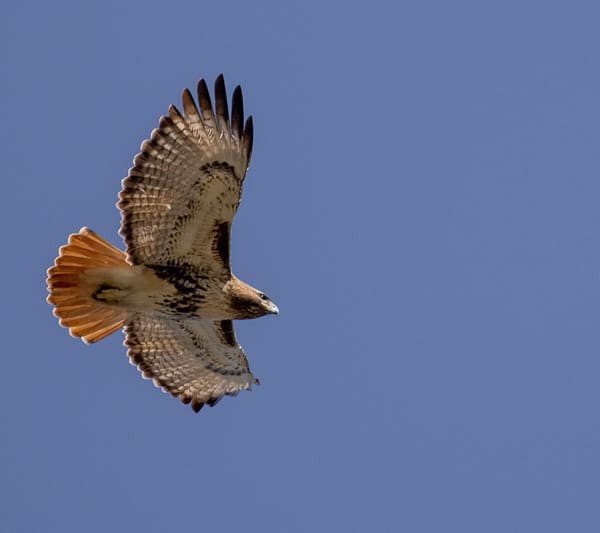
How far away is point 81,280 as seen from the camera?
1145cm

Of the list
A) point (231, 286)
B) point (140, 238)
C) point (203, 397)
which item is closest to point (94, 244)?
point (140, 238)

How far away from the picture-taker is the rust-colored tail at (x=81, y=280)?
1134 centimetres

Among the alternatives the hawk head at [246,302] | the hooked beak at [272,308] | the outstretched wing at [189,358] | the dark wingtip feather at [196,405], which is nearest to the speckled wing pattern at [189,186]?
the hawk head at [246,302]

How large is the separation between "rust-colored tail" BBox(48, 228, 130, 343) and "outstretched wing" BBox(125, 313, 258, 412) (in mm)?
756

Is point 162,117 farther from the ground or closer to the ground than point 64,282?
farther from the ground

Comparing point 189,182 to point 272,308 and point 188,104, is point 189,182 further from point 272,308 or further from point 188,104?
point 272,308

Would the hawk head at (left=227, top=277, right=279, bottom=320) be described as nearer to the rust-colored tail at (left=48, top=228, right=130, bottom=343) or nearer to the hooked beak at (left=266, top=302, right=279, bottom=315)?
the hooked beak at (left=266, top=302, right=279, bottom=315)

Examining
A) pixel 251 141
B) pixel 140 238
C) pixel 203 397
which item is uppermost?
pixel 251 141

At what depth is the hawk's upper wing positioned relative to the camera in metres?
10.9

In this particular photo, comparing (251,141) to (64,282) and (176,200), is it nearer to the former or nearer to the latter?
(176,200)

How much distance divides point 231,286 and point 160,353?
1601 millimetres

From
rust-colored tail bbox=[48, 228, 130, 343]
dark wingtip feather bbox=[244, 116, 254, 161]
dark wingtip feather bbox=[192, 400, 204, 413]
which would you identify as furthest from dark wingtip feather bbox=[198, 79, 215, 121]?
dark wingtip feather bbox=[192, 400, 204, 413]

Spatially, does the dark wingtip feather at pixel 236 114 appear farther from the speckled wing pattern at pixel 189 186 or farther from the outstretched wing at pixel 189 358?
the outstretched wing at pixel 189 358

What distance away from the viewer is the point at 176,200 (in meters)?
11.1
